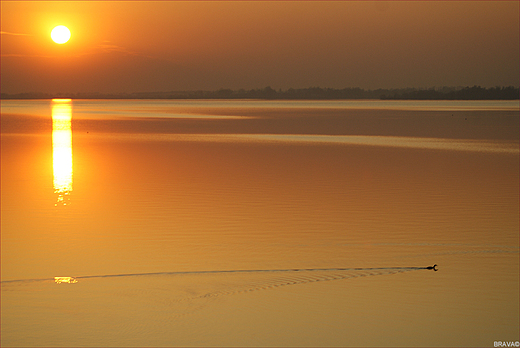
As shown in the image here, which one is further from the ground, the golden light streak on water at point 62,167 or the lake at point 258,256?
the golden light streak on water at point 62,167

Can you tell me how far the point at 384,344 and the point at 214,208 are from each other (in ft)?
21.3

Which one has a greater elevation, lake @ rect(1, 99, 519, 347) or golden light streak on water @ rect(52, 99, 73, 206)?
golden light streak on water @ rect(52, 99, 73, 206)

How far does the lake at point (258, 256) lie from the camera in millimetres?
6465

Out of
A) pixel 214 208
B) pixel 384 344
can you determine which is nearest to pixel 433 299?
pixel 384 344

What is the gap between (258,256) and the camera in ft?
29.1

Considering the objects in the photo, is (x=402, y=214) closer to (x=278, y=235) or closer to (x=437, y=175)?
(x=278, y=235)

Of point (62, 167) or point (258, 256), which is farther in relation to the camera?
point (62, 167)

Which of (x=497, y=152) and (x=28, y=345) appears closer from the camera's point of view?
(x=28, y=345)

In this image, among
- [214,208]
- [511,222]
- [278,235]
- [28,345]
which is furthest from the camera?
[214,208]

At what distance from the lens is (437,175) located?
17.5m

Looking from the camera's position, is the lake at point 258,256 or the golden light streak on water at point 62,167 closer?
the lake at point 258,256

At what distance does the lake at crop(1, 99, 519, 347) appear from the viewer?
6.46 meters

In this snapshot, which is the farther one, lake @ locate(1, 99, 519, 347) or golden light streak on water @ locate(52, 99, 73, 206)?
golden light streak on water @ locate(52, 99, 73, 206)

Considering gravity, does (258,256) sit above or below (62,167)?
below
